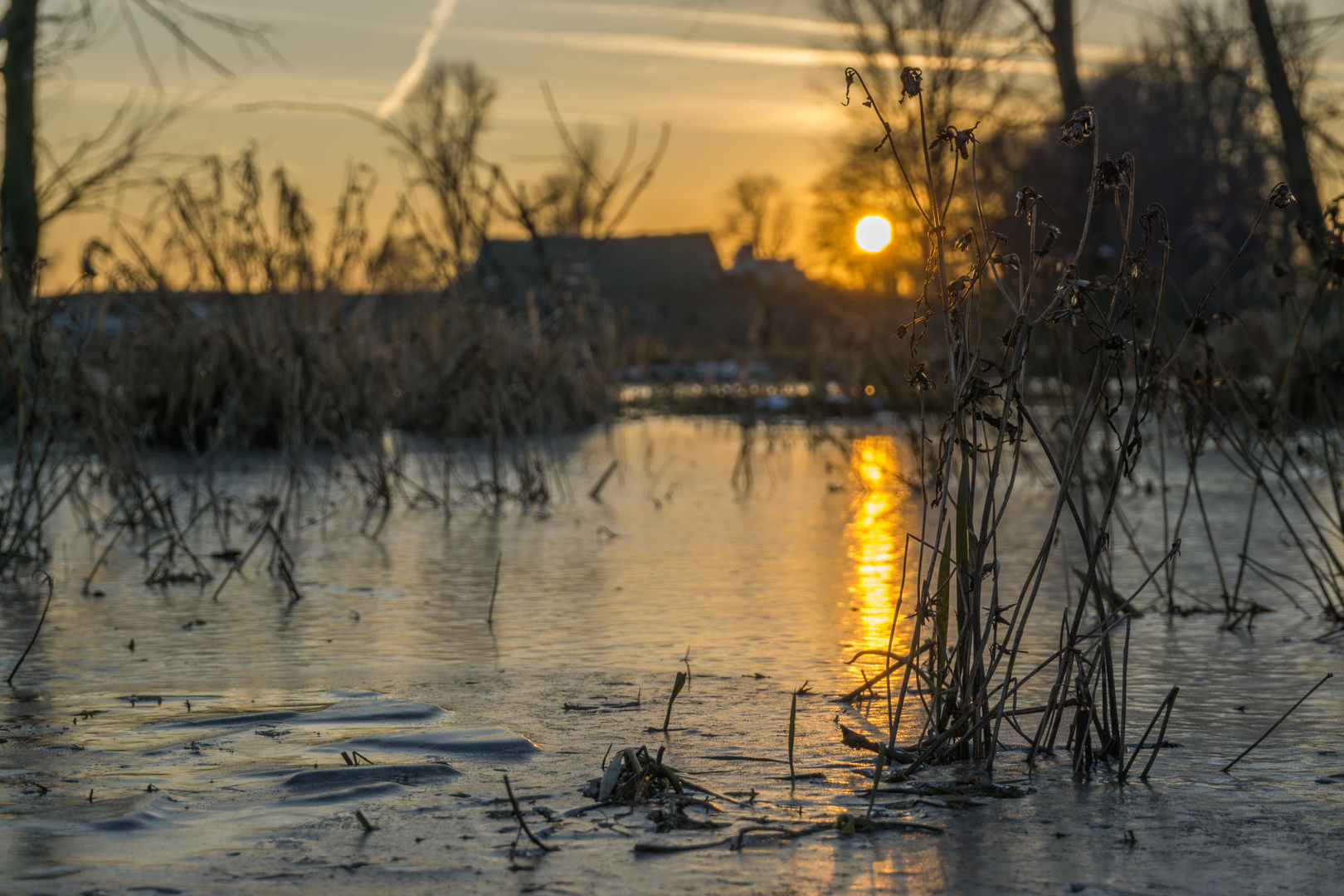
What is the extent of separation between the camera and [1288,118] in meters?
6.25

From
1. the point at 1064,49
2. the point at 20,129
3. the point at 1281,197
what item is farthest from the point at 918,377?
the point at 20,129

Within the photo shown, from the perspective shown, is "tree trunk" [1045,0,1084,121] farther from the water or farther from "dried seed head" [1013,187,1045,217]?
"dried seed head" [1013,187,1045,217]

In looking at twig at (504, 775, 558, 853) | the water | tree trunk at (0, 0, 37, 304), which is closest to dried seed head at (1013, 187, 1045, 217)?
the water

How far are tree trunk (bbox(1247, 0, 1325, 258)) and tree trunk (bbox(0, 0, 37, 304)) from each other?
30.3 ft

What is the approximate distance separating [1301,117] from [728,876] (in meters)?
5.57

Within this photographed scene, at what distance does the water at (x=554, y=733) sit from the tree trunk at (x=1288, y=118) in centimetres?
218

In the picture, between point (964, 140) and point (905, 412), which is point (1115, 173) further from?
point (905, 412)

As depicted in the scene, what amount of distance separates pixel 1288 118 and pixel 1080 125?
4710mm

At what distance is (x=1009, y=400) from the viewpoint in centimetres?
231

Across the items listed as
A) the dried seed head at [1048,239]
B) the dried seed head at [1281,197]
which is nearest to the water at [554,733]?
the dried seed head at [1048,239]

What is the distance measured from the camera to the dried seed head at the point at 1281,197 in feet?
7.73

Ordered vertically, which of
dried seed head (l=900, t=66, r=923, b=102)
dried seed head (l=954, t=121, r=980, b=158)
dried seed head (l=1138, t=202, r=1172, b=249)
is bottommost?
dried seed head (l=1138, t=202, r=1172, b=249)

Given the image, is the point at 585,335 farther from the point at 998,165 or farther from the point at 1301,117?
the point at 998,165

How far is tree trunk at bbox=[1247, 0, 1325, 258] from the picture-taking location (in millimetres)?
5953
